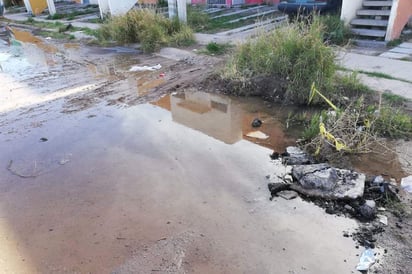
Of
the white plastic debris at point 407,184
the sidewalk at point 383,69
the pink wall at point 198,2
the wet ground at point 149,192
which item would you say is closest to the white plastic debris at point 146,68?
the wet ground at point 149,192

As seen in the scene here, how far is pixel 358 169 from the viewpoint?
3.46 metres

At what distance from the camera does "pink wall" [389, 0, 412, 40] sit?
695cm

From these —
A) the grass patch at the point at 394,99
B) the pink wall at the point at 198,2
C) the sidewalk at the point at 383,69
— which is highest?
the pink wall at the point at 198,2

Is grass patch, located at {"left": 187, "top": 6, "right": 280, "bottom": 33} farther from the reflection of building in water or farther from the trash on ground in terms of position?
the trash on ground

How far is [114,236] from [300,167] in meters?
1.90

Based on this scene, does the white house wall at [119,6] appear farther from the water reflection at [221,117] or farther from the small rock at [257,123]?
the small rock at [257,123]

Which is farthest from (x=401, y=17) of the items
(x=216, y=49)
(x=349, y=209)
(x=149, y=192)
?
(x=149, y=192)

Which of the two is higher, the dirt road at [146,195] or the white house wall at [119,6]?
the white house wall at [119,6]

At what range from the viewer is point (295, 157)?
368 cm

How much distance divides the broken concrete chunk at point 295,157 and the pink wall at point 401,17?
16.0ft

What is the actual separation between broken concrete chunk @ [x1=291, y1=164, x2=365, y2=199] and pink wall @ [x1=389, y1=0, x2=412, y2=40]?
17.2 ft

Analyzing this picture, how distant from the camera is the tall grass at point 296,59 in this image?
4.79 m

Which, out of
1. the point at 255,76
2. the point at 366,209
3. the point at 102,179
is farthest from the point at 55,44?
the point at 366,209

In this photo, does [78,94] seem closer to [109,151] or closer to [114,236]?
[109,151]
